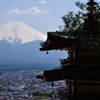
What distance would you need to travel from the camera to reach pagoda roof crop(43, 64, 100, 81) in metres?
13.4

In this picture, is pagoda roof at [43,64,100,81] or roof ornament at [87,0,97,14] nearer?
pagoda roof at [43,64,100,81]

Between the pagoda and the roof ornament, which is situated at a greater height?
the roof ornament

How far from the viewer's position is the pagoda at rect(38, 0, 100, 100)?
1349cm

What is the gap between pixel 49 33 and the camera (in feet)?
44.4

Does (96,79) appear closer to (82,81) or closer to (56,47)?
(82,81)

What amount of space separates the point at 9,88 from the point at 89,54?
167 m

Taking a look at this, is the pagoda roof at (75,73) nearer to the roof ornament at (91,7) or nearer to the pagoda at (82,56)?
the pagoda at (82,56)

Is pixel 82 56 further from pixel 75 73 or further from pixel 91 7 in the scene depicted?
pixel 91 7

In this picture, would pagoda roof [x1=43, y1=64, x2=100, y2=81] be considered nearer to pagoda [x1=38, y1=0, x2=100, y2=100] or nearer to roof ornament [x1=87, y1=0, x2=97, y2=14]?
pagoda [x1=38, y1=0, x2=100, y2=100]

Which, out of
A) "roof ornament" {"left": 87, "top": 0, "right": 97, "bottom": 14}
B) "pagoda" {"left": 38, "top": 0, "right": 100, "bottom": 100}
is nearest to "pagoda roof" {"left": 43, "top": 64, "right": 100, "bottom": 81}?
"pagoda" {"left": 38, "top": 0, "right": 100, "bottom": 100}

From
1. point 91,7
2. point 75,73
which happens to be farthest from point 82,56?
point 91,7

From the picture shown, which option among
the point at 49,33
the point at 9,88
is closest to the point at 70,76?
the point at 49,33

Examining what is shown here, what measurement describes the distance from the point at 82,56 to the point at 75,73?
75cm

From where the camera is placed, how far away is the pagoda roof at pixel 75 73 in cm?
1345
